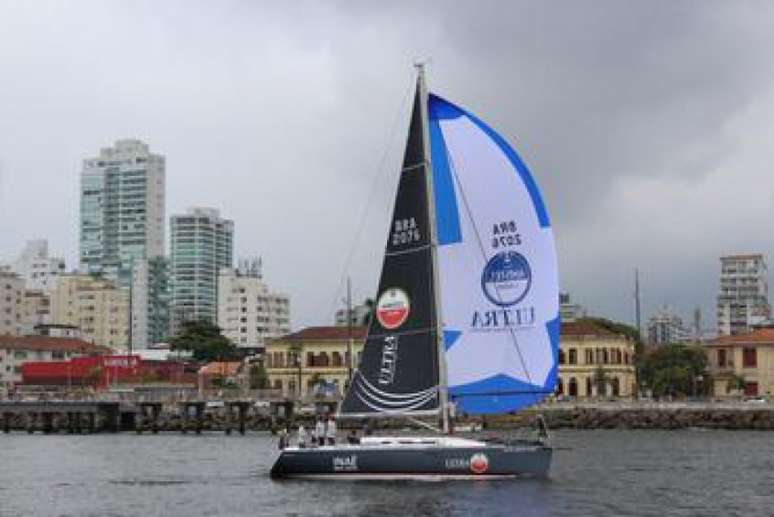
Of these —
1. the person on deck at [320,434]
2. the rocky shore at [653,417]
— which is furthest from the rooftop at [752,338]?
the person on deck at [320,434]

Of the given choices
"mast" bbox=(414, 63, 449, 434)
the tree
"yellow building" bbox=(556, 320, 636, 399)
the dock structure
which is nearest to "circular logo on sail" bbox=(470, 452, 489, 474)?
"mast" bbox=(414, 63, 449, 434)

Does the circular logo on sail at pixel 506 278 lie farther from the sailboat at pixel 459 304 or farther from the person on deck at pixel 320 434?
the person on deck at pixel 320 434

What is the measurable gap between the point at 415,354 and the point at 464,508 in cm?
767

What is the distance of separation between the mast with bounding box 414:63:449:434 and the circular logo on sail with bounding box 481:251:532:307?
1.83 m

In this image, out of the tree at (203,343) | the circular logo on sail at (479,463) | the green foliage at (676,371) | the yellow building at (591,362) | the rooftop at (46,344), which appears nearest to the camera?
the circular logo on sail at (479,463)

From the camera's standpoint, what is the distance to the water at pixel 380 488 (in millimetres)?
41125

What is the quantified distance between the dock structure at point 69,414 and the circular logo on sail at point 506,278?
278 ft

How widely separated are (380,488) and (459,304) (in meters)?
7.19

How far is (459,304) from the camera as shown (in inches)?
1784

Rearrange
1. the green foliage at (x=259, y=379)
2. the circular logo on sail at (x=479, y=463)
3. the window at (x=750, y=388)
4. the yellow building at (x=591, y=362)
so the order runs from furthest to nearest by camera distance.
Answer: the green foliage at (x=259, y=379) < the window at (x=750, y=388) < the yellow building at (x=591, y=362) < the circular logo on sail at (x=479, y=463)

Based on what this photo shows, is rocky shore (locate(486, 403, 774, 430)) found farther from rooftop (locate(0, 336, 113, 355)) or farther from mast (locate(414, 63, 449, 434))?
rooftop (locate(0, 336, 113, 355))

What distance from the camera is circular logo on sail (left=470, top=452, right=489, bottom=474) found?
4397cm

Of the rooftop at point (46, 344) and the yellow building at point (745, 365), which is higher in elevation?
the rooftop at point (46, 344)

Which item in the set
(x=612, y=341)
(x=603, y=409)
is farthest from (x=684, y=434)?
(x=612, y=341)
